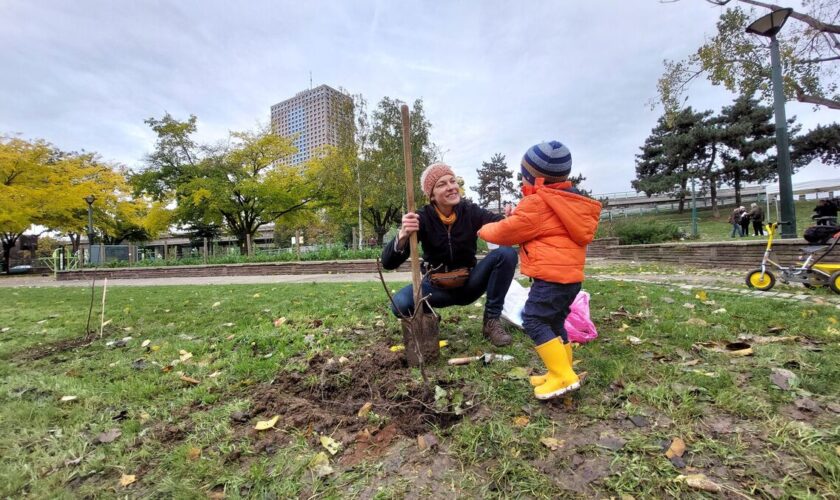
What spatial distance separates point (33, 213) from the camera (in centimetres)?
1830

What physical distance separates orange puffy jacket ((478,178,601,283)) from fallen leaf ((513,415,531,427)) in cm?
74

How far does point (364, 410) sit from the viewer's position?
78.7 inches

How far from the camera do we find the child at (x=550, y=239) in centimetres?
211

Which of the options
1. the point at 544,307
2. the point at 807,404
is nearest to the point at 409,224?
the point at 544,307

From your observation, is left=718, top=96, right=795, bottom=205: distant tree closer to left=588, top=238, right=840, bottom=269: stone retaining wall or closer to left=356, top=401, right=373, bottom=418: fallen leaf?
left=588, top=238, right=840, bottom=269: stone retaining wall

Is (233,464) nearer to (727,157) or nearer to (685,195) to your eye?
(685,195)

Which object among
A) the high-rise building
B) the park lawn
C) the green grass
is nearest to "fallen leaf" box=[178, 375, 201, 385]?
the park lawn

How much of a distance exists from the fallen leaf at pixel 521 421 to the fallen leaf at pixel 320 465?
855 mm

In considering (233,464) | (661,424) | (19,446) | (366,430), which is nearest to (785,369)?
(661,424)

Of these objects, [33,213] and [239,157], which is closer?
[33,213]

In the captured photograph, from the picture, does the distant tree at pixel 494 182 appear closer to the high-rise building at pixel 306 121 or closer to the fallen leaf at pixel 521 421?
the high-rise building at pixel 306 121

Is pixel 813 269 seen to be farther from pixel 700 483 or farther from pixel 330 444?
pixel 330 444

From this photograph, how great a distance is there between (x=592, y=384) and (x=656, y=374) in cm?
40

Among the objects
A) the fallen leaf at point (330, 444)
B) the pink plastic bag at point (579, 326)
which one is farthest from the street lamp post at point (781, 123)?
the fallen leaf at point (330, 444)
